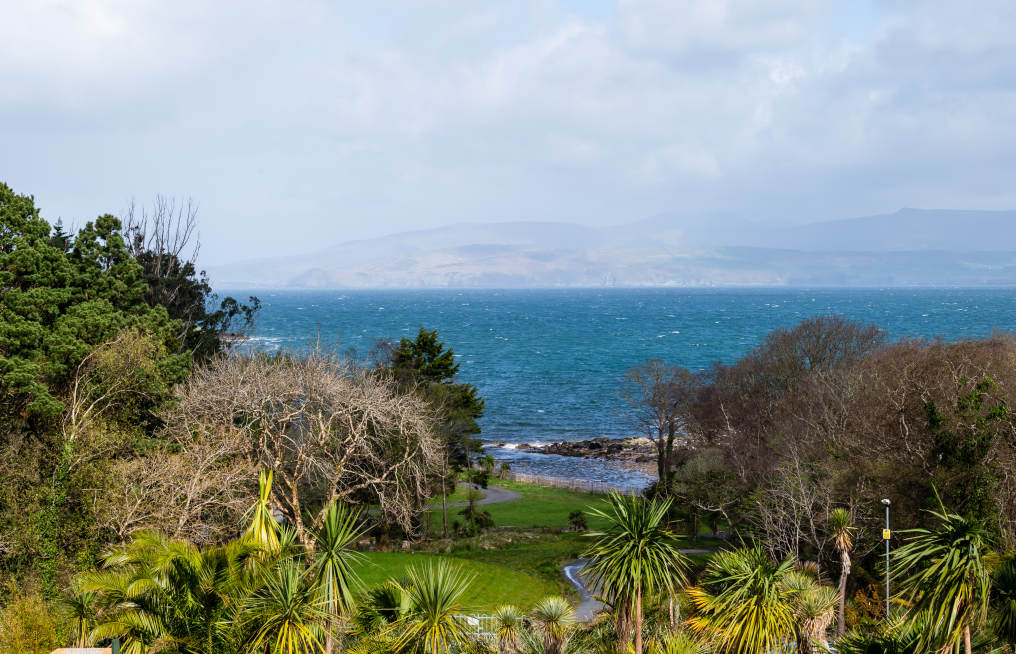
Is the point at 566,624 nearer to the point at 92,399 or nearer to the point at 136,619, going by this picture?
the point at 136,619

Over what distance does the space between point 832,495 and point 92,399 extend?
2739 centimetres

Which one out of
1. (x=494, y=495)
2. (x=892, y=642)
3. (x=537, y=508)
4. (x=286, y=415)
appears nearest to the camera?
(x=892, y=642)

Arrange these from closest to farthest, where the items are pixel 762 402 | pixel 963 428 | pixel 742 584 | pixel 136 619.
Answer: pixel 136 619, pixel 742 584, pixel 963 428, pixel 762 402

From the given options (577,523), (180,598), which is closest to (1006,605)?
(180,598)

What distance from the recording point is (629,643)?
47.8ft

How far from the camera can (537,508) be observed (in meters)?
47.5

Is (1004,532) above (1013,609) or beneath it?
beneath

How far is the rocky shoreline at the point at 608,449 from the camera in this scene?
67875 mm

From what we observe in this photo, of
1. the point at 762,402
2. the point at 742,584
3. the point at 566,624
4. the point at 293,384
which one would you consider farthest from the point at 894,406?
the point at 293,384

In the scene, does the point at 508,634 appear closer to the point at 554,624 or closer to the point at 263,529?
the point at 554,624

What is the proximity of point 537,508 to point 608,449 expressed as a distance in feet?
81.5

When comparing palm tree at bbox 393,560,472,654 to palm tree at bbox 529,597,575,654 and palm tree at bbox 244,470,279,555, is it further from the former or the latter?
palm tree at bbox 244,470,279,555

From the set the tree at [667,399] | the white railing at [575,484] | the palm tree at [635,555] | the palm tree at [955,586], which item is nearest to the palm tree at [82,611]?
the palm tree at [635,555]

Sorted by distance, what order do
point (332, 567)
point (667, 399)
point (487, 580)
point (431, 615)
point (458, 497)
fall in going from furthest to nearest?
point (458, 497)
point (667, 399)
point (487, 580)
point (332, 567)
point (431, 615)
